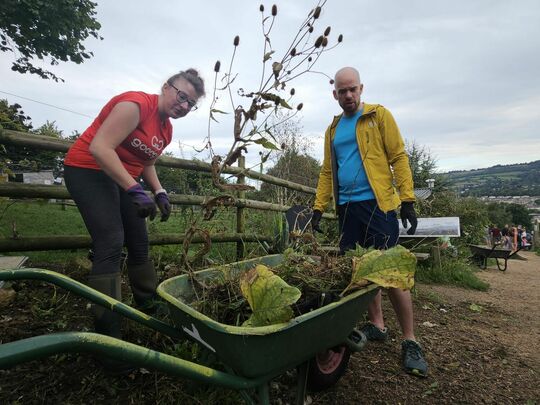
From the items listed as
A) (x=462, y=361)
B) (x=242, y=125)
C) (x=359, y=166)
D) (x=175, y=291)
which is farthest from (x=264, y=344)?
(x=462, y=361)

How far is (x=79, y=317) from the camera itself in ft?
6.82

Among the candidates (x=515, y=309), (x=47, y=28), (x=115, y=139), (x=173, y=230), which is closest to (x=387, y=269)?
(x=115, y=139)

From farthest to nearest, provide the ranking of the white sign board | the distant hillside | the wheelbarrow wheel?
the distant hillside, the white sign board, the wheelbarrow wheel

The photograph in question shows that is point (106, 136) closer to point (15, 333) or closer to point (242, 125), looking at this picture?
point (242, 125)

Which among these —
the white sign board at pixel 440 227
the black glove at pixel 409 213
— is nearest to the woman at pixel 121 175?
the black glove at pixel 409 213

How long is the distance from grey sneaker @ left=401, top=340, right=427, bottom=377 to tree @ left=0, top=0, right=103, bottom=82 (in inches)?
308

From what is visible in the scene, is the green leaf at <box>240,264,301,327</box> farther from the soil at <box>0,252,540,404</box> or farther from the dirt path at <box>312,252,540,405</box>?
the dirt path at <box>312,252,540,405</box>

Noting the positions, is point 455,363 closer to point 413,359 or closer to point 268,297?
point 413,359

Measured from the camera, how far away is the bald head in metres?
2.24

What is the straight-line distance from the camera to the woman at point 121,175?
1520 millimetres

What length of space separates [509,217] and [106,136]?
46667 millimetres

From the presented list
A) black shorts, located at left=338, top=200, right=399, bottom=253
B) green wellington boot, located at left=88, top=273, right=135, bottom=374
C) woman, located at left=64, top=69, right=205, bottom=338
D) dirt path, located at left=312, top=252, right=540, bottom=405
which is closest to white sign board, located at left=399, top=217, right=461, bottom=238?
dirt path, located at left=312, top=252, right=540, bottom=405

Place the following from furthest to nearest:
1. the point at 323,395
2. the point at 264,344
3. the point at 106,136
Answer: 1. the point at 323,395
2. the point at 106,136
3. the point at 264,344

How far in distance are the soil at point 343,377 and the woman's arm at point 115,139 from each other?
0.87 meters
